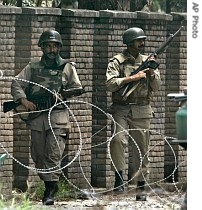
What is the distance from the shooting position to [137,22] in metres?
18.6

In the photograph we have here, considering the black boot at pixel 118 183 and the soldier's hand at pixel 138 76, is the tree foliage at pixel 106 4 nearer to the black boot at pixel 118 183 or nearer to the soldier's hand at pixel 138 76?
the soldier's hand at pixel 138 76

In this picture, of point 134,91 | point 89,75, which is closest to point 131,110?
point 134,91

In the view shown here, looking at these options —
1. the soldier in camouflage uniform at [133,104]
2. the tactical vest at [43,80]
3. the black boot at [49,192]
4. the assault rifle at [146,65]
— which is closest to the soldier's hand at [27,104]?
the tactical vest at [43,80]

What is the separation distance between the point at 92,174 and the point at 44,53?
2065mm

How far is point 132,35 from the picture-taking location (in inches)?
677

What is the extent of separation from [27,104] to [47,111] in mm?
280

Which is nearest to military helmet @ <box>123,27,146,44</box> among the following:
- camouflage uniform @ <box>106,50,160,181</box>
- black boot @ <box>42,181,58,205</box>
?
camouflage uniform @ <box>106,50,160,181</box>

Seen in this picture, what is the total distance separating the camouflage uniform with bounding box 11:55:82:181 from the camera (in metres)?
16.6

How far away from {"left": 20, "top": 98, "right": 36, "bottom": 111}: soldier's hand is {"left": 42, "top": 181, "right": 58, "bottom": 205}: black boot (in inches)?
30.6

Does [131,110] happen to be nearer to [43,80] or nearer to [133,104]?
[133,104]

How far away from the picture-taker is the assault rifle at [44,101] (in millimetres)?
16562

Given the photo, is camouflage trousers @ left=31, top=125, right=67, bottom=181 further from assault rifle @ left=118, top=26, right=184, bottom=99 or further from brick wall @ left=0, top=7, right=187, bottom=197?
assault rifle @ left=118, top=26, right=184, bottom=99
